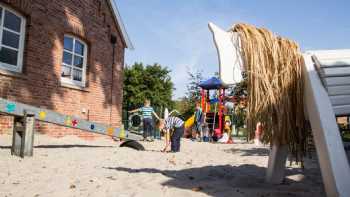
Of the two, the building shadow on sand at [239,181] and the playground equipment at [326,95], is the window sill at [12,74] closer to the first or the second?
the building shadow on sand at [239,181]

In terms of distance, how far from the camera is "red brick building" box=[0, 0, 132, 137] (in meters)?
8.37

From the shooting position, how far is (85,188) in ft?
11.4

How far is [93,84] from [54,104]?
1841 millimetres

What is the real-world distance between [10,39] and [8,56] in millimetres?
431

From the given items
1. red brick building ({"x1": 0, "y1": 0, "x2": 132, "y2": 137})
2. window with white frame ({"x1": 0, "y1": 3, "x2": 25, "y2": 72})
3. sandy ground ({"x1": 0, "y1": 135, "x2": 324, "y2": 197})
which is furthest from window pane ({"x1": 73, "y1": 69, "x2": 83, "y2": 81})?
sandy ground ({"x1": 0, "y1": 135, "x2": 324, "y2": 197})

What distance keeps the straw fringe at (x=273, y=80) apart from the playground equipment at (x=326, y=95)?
8cm

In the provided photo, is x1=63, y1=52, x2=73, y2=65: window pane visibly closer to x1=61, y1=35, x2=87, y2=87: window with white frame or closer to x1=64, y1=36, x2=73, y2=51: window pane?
x1=61, y1=35, x2=87, y2=87: window with white frame

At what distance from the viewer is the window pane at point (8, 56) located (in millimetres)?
8180

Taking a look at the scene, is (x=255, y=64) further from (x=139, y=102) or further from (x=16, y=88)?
(x=139, y=102)

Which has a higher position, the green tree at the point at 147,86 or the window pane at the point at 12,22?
the green tree at the point at 147,86

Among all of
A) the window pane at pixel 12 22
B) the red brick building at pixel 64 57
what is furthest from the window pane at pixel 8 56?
the window pane at pixel 12 22

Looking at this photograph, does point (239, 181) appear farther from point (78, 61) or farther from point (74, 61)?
point (78, 61)

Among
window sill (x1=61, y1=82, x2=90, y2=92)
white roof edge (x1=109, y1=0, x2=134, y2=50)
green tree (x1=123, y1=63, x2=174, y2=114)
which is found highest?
green tree (x1=123, y1=63, x2=174, y2=114)

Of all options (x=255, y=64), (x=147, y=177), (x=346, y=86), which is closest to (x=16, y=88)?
(x=147, y=177)
